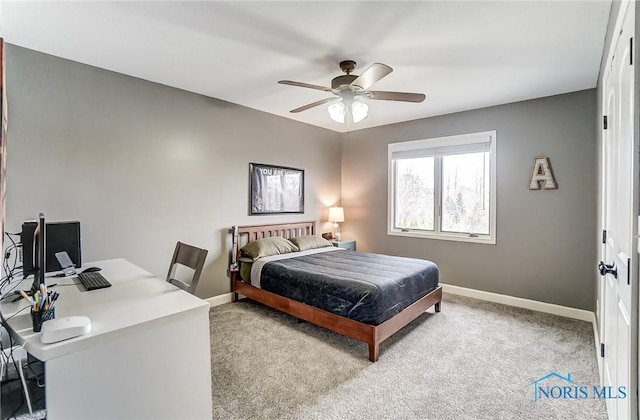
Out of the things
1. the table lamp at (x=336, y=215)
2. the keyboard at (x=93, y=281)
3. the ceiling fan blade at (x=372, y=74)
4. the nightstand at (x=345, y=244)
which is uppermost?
the ceiling fan blade at (x=372, y=74)

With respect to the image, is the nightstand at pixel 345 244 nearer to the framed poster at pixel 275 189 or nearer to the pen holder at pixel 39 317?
the framed poster at pixel 275 189

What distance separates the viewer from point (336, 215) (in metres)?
5.21

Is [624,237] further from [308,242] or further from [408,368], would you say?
[308,242]

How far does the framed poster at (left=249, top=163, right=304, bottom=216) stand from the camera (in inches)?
166

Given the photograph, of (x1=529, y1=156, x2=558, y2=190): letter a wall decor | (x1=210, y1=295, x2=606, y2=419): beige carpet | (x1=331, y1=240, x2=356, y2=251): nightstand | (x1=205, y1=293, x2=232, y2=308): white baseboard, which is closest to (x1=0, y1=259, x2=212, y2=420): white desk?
(x1=210, y1=295, x2=606, y2=419): beige carpet

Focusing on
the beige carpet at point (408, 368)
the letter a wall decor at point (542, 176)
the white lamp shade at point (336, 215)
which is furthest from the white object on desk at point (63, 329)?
the letter a wall decor at point (542, 176)

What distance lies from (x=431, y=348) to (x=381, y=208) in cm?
272

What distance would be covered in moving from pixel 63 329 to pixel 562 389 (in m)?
3.06

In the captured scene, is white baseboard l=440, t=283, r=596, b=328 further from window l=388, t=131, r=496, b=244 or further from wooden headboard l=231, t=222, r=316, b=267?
wooden headboard l=231, t=222, r=316, b=267

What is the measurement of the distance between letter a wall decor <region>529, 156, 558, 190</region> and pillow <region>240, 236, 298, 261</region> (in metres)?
3.22

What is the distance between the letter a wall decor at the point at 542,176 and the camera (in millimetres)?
3533

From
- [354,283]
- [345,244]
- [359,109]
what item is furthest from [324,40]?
[345,244]

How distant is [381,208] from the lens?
511 centimetres

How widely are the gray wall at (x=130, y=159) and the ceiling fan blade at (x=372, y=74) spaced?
7.04ft
